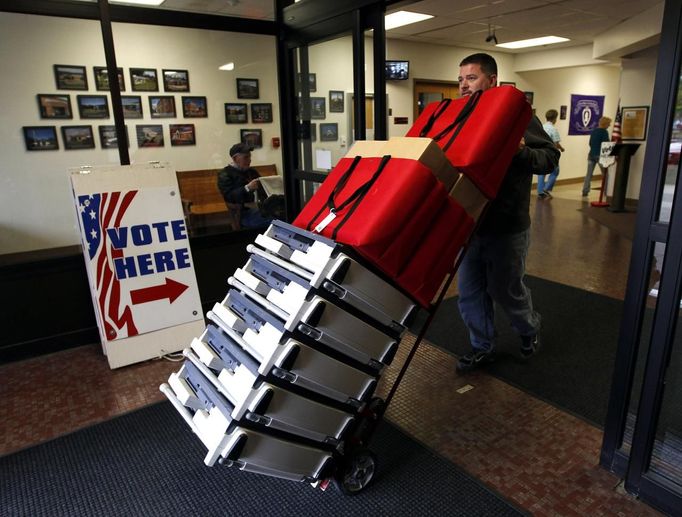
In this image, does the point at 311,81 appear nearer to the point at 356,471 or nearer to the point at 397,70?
the point at 356,471

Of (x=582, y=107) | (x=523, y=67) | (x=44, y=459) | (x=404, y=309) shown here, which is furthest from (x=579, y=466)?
(x=582, y=107)

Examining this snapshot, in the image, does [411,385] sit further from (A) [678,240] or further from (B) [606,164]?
(B) [606,164]

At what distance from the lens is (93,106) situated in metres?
3.19

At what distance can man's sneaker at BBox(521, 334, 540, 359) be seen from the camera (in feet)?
9.45

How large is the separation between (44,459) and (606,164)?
8303 mm

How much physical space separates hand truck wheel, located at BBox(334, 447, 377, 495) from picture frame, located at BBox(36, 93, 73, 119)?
2.79 meters

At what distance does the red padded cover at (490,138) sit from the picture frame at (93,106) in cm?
242

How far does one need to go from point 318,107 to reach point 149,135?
123 centimetres

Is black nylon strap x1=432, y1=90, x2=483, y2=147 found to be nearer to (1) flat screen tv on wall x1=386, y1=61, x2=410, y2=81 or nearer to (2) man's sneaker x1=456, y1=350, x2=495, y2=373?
(2) man's sneaker x1=456, y1=350, x2=495, y2=373

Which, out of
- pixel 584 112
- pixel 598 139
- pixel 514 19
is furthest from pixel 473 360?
pixel 584 112

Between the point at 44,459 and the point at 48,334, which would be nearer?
the point at 44,459

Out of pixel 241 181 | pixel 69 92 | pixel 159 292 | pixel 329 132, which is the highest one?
pixel 69 92

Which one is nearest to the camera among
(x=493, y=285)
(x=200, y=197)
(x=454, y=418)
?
(x=454, y=418)

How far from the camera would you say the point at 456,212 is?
5.67 ft
